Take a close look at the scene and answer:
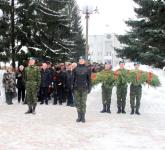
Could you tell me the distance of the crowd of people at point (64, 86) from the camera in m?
15.2

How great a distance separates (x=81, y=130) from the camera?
1323cm

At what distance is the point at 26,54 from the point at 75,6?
45.4 meters

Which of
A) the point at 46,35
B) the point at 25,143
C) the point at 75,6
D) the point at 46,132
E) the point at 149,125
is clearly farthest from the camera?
the point at 75,6

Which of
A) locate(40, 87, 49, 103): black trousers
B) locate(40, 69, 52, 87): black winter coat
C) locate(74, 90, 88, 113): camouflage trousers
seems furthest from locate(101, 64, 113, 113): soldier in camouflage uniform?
locate(40, 87, 49, 103): black trousers

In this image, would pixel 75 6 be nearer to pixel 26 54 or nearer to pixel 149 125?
pixel 26 54

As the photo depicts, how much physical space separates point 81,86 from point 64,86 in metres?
7.14

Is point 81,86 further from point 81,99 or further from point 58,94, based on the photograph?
point 58,94

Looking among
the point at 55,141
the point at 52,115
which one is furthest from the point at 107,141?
the point at 52,115

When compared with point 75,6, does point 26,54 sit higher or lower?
lower

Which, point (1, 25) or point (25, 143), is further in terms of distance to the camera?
point (1, 25)

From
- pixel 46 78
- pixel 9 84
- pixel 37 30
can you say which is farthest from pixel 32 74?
pixel 37 30

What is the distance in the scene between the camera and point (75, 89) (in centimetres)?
1514

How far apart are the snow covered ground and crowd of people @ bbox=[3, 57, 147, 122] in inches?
18.8

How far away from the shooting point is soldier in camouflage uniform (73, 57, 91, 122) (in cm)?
1504
